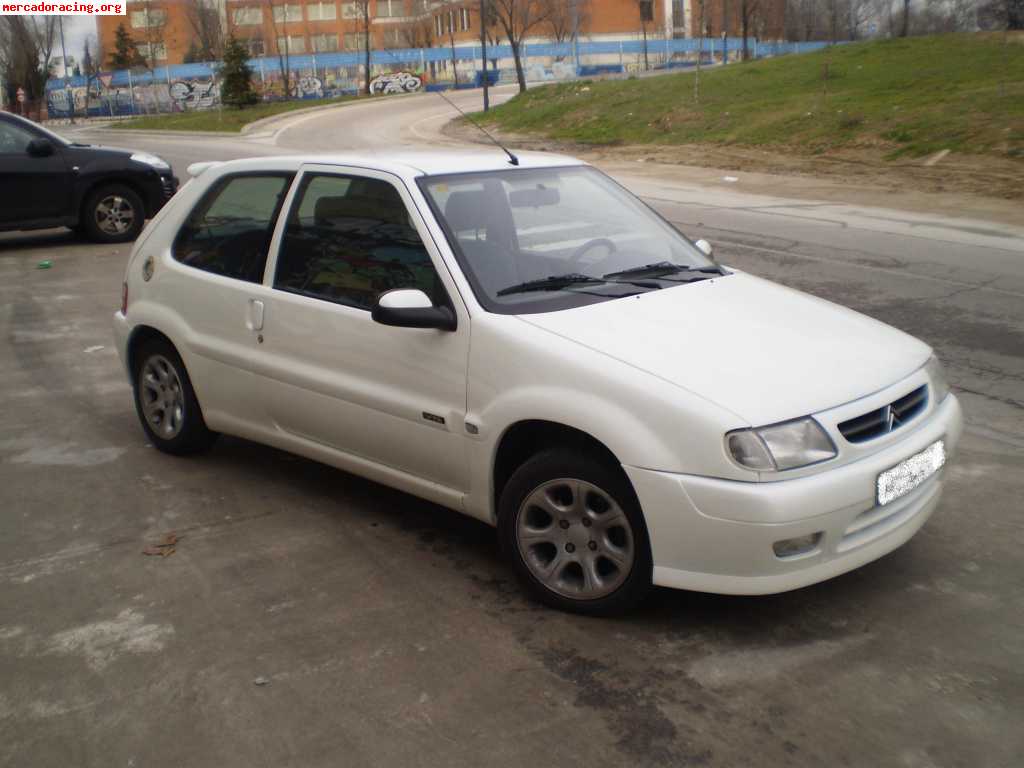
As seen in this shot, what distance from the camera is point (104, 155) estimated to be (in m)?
14.4

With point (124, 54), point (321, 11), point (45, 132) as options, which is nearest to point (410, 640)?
point (45, 132)

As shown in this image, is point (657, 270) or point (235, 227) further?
point (235, 227)

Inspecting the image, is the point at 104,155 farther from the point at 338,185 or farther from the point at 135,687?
the point at 135,687

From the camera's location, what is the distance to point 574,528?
3932 millimetres

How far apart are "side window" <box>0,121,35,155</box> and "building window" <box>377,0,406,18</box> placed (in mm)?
92325

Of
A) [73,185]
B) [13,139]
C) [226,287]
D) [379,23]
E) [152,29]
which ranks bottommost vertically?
[226,287]

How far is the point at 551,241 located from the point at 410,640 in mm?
1820

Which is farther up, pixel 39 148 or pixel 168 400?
pixel 39 148

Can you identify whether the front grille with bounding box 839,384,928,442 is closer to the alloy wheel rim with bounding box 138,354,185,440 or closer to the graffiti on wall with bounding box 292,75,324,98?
the alloy wheel rim with bounding box 138,354,185,440

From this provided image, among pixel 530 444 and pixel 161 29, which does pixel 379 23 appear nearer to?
pixel 161 29

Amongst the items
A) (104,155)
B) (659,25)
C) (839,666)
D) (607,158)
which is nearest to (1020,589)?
(839,666)

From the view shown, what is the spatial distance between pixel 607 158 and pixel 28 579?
24.0m

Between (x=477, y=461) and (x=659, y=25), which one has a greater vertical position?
(x=659, y=25)

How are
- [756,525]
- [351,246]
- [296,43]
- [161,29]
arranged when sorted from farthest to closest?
[296,43]
[161,29]
[351,246]
[756,525]
